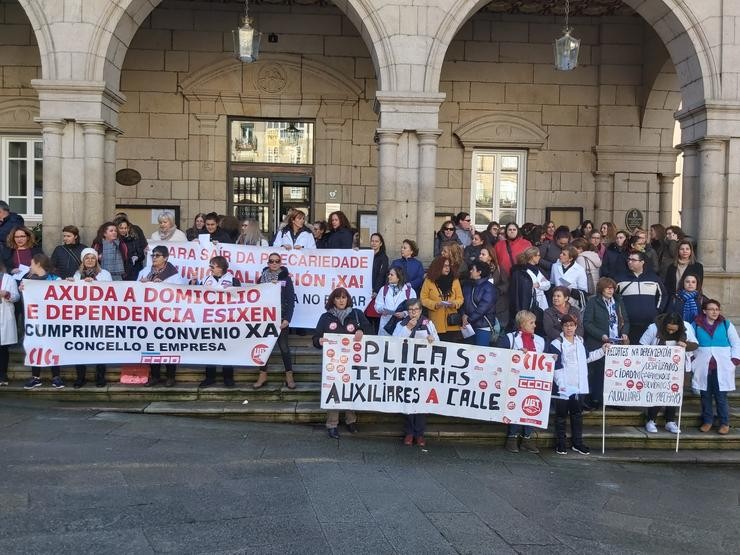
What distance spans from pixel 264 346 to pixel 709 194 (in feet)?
23.5

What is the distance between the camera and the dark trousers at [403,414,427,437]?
8055 mm

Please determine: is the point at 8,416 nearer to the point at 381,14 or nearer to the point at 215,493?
the point at 215,493

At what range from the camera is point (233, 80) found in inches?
553

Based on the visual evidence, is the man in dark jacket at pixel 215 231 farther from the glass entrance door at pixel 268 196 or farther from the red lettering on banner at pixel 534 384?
the red lettering on banner at pixel 534 384

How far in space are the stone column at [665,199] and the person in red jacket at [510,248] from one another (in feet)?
20.6

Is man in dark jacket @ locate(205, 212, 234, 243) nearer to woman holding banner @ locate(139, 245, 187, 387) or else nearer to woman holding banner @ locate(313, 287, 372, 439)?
woman holding banner @ locate(139, 245, 187, 387)

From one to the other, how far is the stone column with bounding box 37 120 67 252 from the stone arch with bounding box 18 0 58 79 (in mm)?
753

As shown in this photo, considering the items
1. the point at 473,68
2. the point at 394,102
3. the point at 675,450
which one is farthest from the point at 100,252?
the point at 473,68

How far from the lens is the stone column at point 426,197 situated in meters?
10.5

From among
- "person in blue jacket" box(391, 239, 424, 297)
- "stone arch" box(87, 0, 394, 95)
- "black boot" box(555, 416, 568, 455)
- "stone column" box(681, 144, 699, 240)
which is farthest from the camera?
"stone column" box(681, 144, 699, 240)

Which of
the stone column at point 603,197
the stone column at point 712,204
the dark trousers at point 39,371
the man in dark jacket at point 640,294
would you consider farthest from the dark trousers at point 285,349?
the stone column at point 603,197

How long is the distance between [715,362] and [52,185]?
9.34 meters

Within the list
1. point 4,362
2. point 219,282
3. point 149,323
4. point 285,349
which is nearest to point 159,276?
point 149,323

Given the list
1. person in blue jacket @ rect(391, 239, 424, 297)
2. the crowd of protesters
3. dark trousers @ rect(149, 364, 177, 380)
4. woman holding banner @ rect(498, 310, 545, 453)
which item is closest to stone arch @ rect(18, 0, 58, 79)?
the crowd of protesters
